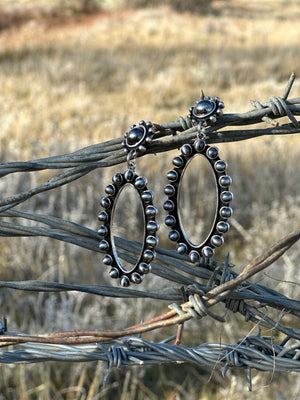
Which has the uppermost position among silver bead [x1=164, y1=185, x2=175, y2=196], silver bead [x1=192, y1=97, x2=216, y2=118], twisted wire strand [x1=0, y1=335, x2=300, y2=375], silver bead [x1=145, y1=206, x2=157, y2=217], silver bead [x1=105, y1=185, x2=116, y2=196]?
silver bead [x1=192, y1=97, x2=216, y2=118]

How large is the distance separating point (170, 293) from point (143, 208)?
0.56 ft

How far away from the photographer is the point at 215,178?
0.93 metres

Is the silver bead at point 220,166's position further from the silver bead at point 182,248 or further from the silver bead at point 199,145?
the silver bead at point 182,248

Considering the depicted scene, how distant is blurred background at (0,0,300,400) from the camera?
6.71 ft

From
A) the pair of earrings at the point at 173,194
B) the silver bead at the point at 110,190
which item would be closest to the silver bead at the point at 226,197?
the pair of earrings at the point at 173,194

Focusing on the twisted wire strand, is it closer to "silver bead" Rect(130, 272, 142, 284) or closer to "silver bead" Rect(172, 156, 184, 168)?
"silver bead" Rect(130, 272, 142, 284)

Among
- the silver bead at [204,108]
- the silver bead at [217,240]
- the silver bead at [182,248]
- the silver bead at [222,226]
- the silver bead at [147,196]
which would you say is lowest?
the silver bead at [182,248]

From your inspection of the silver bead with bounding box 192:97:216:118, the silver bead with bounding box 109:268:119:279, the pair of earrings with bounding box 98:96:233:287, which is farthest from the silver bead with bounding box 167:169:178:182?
the silver bead with bounding box 109:268:119:279

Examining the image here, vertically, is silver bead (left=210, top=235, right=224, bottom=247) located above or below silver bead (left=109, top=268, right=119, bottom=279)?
above

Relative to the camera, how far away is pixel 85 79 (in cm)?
719

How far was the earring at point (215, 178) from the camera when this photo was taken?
91cm

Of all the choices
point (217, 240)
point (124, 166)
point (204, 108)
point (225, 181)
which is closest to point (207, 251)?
point (217, 240)

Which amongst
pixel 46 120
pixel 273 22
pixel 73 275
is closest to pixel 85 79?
pixel 46 120

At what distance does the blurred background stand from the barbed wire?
0.25 feet
